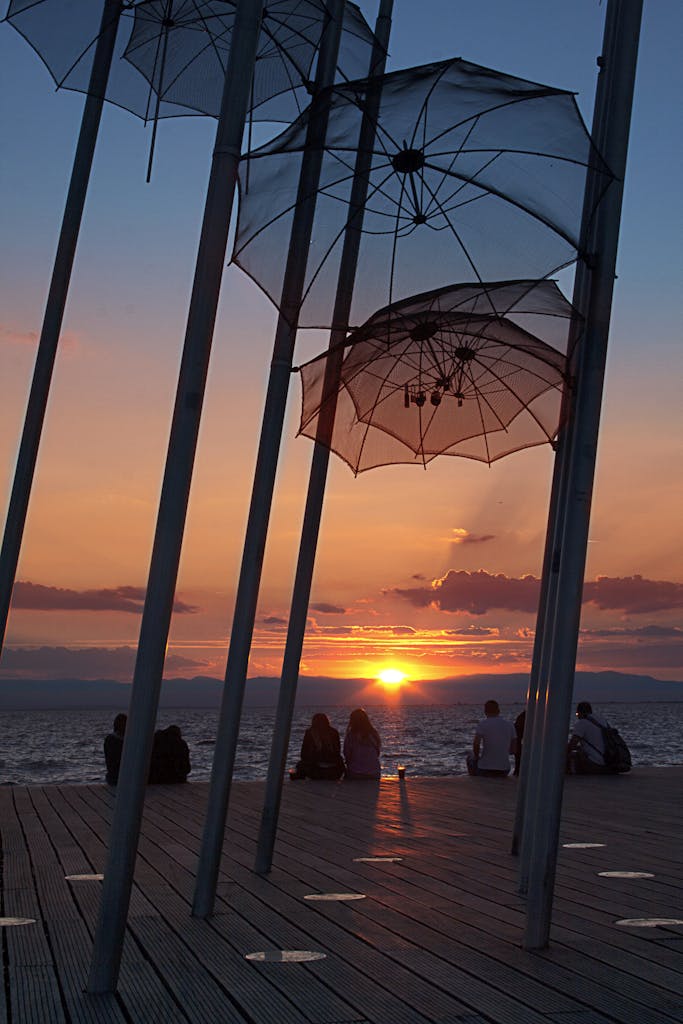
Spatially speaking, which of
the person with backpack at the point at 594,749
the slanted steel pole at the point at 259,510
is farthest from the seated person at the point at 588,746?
the slanted steel pole at the point at 259,510

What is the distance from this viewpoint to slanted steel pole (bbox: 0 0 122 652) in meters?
8.30

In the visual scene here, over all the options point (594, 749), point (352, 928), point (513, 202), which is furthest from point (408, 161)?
point (594, 749)

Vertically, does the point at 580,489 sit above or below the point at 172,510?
above

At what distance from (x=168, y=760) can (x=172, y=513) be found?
922cm

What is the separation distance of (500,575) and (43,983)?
1428 centimetres

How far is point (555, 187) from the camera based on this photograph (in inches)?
240

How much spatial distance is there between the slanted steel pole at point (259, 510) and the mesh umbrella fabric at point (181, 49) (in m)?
2.66

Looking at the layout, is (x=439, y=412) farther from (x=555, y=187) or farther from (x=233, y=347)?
(x=233, y=347)

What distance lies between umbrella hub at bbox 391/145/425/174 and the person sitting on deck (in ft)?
30.9

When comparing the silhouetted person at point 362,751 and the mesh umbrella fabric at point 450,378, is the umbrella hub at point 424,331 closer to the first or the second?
the mesh umbrella fabric at point 450,378

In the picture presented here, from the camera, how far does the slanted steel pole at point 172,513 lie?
420 centimetres

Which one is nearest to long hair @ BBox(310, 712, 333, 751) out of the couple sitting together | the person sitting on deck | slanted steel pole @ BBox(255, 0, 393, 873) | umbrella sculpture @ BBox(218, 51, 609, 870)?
the couple sitting together

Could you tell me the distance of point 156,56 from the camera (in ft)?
33.3

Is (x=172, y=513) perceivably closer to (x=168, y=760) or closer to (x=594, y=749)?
(x=168, y=760)
